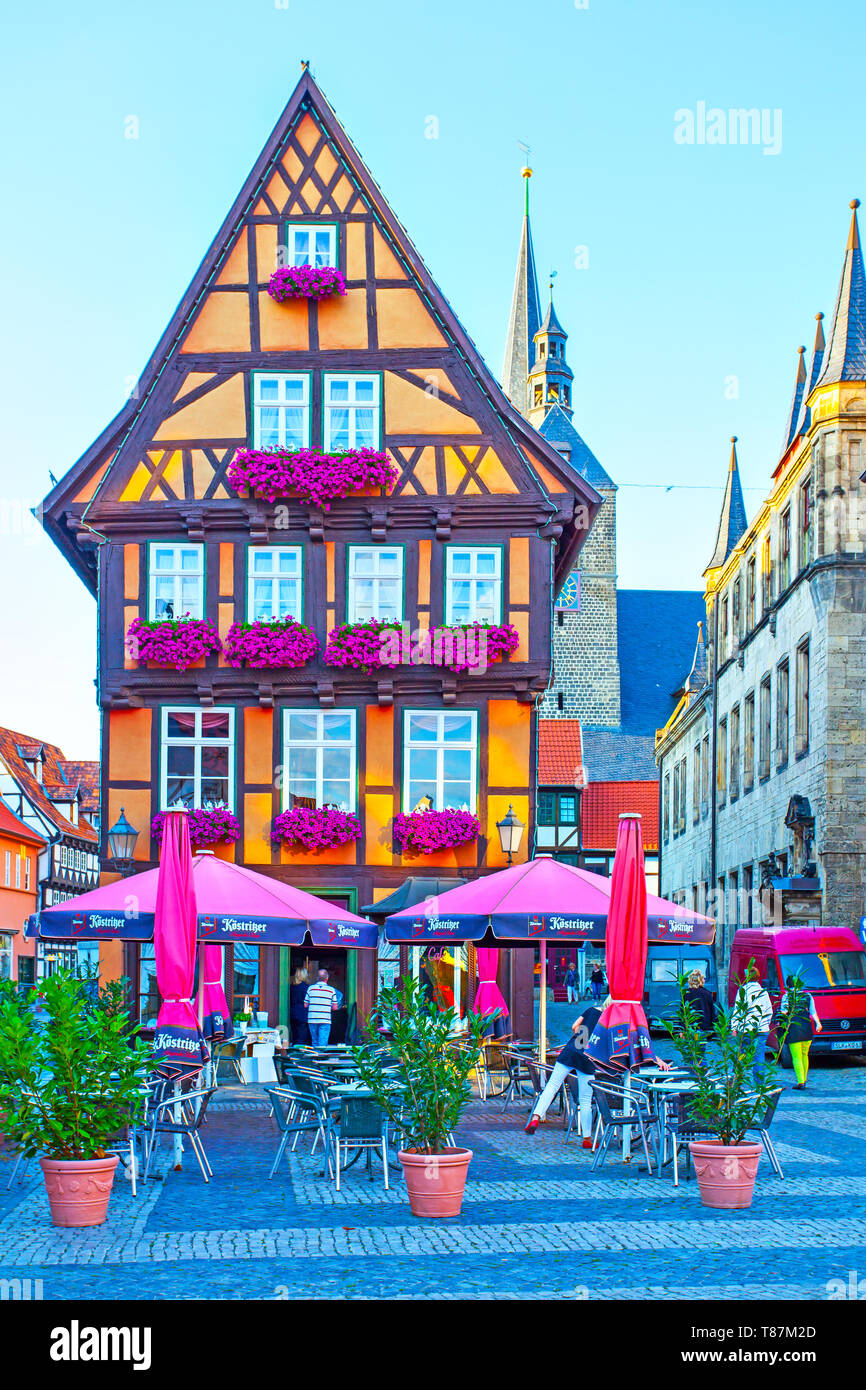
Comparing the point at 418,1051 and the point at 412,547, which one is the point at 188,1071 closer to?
the point at 418,1051

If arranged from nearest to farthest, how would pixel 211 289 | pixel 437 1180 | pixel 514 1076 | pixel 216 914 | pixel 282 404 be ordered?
1. pixel 437 1180
2. pixel 216 914
3. pixel 514 1076
4. pixel 282 404
5. pixel 211 289

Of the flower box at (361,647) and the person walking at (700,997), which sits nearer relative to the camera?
the person walking at (700,997)

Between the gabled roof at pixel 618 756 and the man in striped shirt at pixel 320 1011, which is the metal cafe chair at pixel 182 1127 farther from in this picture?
the gabled roof at pixel 618 756

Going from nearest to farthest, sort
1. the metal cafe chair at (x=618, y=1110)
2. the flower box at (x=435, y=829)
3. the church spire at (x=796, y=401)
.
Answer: the metal cafe chair at (x=618, y=1110) < the flower box at (x=435, y=829) < the church spire at (x=796, y=401)

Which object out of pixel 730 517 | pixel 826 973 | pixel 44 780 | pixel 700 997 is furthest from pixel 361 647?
pixel 44 780

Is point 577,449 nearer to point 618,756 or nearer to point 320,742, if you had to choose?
point 618,756

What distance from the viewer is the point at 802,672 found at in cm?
3109

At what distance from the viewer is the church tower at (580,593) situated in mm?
72812

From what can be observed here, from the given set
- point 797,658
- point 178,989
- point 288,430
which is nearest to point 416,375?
point 288,430

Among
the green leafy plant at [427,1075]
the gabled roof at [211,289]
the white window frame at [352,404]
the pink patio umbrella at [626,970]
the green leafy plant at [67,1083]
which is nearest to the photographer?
the green leafy plant at [67,1083]

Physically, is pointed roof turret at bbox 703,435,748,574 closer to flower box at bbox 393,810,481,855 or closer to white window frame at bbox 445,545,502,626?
white window frame at bbox 445,545,502,626

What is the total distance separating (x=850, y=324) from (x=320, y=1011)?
16.7 meters

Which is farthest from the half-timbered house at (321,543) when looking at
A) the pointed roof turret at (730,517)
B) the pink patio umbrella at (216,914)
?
the pointed roof turret at (730,517)

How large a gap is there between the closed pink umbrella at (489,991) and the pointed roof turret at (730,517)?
25.4 meters
